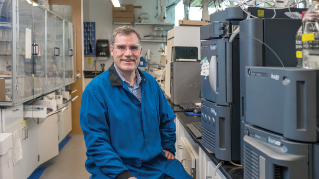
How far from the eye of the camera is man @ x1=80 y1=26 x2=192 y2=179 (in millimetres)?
1391

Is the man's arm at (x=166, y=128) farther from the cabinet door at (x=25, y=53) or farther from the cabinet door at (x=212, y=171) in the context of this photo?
the cabinet door at (x=25, y=53)

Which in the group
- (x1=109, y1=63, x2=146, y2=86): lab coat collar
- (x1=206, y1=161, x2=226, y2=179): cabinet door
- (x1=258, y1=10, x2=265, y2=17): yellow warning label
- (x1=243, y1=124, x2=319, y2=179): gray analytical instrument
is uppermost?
(x1=258, y1=10, x2=265, y2=17): yellow warning label

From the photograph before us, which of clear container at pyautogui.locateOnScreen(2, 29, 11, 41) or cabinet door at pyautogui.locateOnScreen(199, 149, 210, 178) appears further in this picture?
clear container at pyautogui.locateOnScreen(2, 29, 11, 41)

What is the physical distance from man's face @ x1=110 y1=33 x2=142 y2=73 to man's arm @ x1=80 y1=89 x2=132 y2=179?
0.95ft

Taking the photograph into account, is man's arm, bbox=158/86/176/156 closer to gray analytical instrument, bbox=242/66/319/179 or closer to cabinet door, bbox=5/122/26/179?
gray analytical instrument, bbox=242/66/319/179

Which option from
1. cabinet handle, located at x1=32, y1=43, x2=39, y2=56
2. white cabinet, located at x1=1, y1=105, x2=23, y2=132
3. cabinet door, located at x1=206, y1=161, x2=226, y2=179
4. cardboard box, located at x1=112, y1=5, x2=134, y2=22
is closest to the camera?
cabinet door, located at x1=206, y1=161, x2=226, y2=179

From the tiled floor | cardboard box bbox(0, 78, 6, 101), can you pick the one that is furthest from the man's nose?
the tiled floor

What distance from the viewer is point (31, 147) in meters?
2.96

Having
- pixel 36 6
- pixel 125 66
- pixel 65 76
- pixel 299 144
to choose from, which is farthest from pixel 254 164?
pixel 65 76

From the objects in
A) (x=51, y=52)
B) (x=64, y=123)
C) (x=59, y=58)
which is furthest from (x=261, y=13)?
(x=64, y=123)

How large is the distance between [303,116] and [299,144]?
7 centimetres

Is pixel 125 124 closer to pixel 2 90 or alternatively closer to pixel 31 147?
pixel 2 90

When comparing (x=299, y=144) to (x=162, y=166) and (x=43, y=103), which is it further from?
(x=43, y=103)

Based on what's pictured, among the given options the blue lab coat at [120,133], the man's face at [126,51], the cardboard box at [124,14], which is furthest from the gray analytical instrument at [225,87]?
the cardboard box at [124,14]
